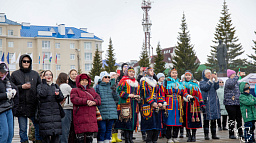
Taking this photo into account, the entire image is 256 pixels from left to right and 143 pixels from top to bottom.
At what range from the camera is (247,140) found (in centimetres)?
874

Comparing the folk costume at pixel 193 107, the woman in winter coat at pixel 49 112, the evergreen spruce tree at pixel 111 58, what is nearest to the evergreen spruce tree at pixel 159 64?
the evergreen spruce tree at pixel 111 58

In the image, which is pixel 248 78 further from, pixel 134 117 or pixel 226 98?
pixel 134 117

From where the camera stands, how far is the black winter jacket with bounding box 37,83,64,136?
278 inches

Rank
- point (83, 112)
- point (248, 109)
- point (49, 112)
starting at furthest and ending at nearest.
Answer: point (248, 109), point (83, 112), point (49, 112)

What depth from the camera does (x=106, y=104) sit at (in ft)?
28.4

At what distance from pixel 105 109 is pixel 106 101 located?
0.21 metres

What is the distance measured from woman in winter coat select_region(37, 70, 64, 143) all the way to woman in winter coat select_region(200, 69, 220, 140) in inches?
180

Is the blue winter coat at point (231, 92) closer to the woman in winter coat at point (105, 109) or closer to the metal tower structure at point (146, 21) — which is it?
the woman in winter coat at point (105, 109)

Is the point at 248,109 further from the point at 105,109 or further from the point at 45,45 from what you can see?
the point at 45,45

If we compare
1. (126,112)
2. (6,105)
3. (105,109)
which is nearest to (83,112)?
(105,109)

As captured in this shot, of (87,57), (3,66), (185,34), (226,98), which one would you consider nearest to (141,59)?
(185,34)

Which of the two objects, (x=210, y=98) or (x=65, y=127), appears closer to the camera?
(x=65, y=127)

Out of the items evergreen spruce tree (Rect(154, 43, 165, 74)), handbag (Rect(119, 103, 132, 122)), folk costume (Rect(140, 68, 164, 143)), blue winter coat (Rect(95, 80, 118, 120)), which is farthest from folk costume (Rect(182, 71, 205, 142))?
evergreen spruce tree (Rect(154, 43, 165, 74))

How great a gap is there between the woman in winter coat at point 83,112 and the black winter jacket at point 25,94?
2.79 ft
